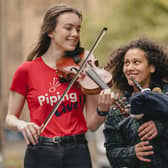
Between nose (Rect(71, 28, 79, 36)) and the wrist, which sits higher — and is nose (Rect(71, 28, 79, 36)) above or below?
above

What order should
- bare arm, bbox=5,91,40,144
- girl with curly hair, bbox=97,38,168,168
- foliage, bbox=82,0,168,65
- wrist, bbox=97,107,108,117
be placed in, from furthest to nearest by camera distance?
1. foliage, bbox=82,0,168,65
2. wrist, bbox=97,107,108,117
3. girl with curly hair, bbox=97,38,168,168
4. bare arm, bbox=5,91,40,144

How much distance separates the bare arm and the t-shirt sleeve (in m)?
0.04

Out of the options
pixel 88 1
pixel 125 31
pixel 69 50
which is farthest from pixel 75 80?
pixel 88 1

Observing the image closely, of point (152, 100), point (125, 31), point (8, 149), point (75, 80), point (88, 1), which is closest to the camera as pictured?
point (152, 100)

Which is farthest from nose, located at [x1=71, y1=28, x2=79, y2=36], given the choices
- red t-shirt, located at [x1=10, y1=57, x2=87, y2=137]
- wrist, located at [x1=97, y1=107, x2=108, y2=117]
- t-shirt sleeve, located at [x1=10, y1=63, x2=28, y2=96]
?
wrist, located at [x1=97, y1=107, x2=108, y2=117]

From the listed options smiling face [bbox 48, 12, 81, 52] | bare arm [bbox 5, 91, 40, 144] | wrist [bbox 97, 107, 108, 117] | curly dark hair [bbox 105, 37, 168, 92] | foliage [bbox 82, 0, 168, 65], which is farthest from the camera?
foliage [bbox 82, 0, 168, 65]

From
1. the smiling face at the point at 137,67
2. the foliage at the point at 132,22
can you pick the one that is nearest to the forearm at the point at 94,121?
the smiling face at the point at 137,67

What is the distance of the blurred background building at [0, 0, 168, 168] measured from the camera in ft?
50.9

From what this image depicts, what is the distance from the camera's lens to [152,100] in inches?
188

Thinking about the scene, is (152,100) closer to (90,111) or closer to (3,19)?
(90,111)

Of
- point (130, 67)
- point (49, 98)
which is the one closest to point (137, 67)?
point (130, 67)

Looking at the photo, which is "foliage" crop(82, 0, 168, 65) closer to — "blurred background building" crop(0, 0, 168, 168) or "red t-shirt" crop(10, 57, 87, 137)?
"blurred background building" crop(0, 0, 168, 168)

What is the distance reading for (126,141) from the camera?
5.16 m

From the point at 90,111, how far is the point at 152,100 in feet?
1.90
